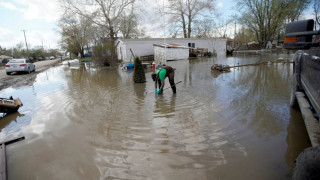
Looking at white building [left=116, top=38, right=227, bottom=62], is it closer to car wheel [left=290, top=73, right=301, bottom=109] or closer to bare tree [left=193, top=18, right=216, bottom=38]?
bare tree [left=193, top=18, right=216, bottom=38]

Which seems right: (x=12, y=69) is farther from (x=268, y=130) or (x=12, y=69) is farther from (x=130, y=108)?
(x=268, y=130)

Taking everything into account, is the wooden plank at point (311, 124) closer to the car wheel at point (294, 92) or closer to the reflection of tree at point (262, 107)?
the car wheel at point (294, 92)

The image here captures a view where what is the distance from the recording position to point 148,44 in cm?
2734

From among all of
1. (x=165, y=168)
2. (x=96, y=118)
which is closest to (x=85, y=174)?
(x=165, y=168)

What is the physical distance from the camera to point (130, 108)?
546cm

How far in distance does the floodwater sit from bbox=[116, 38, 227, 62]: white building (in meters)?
17.9

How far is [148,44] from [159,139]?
82.4 feet

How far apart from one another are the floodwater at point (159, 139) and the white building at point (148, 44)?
58.6 feet

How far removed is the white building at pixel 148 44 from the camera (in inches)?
998

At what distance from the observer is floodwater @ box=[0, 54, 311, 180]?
8.77ft

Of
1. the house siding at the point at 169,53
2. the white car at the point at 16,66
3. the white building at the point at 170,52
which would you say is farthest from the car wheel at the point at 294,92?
the house siding at the point at 169,53

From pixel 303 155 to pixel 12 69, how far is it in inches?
776

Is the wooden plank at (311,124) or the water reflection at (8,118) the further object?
the water reflection at (8,118)

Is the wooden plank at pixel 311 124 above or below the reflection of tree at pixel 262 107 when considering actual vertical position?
above
